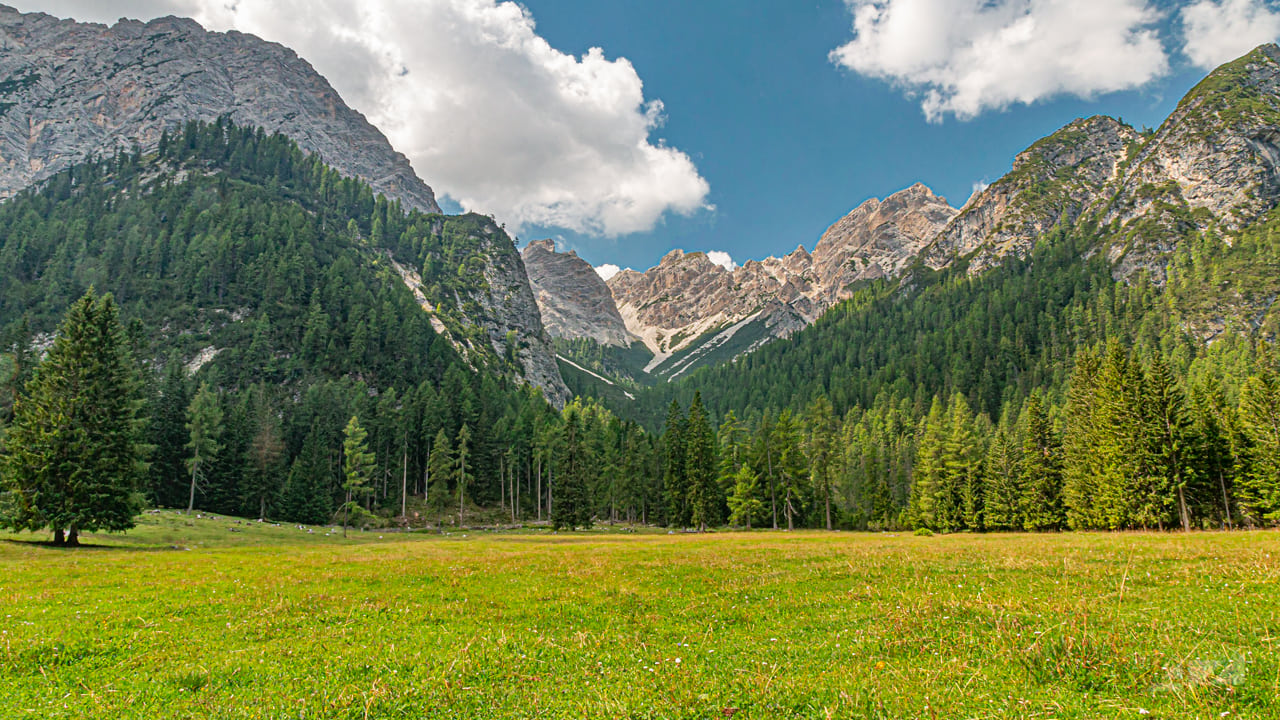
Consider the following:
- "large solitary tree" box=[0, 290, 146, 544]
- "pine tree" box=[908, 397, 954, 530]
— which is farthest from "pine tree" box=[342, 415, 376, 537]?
"pine tree" box=[908, 397, 954, 530]

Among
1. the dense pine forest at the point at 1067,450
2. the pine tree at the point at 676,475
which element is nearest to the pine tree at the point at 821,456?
the dense pine forest at the point at 1067,450

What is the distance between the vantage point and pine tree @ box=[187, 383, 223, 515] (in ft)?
240

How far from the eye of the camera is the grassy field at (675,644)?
7.00m

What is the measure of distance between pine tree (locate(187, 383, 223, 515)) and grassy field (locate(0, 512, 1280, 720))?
65206 millimetres

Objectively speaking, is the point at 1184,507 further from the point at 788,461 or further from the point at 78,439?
the point at 78,439

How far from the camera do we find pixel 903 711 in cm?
643

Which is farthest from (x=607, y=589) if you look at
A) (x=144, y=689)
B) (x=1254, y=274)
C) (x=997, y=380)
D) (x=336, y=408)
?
(x=1254, y=274)

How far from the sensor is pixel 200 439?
74.2 m

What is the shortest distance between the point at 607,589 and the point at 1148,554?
2155cm

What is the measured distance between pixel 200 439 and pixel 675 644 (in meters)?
88.5

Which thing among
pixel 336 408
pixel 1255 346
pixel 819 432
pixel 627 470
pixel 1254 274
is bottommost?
pixel 627 470

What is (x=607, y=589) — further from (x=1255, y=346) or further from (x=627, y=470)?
(x=1255, y=346)

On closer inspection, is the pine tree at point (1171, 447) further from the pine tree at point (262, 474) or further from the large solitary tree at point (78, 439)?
the pine tree at point (262, 474)

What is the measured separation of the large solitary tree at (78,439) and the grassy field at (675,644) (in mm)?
24326
